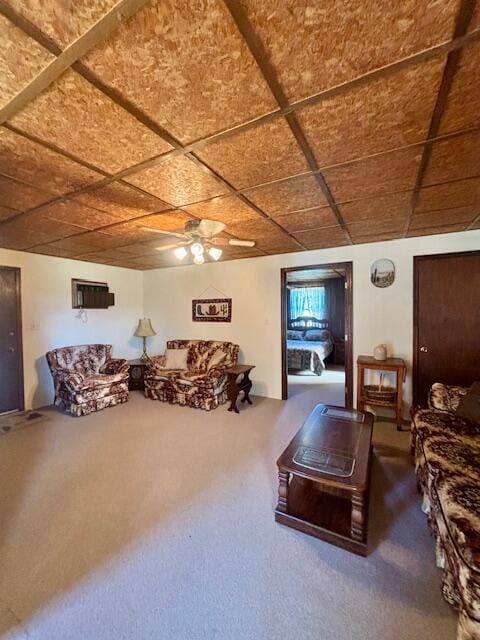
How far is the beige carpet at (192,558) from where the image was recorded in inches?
49.8

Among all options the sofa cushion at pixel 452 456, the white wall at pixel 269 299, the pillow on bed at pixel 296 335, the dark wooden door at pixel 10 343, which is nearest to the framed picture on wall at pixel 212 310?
the white wall at pixel 269 299

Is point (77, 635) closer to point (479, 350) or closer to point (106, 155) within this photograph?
point (106, 155)

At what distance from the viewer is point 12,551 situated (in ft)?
5.42

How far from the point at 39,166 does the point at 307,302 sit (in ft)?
24.8

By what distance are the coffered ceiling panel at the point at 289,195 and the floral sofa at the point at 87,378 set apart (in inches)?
135

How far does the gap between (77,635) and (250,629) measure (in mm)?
770

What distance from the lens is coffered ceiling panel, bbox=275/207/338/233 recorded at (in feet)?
8.55

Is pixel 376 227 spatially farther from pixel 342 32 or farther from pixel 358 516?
pixel 358 516

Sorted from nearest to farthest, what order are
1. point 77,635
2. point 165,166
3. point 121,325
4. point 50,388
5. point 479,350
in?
1. point 77,635
2. point 165,166
3. point 479,350
4. point 50,388
5. point 121,325

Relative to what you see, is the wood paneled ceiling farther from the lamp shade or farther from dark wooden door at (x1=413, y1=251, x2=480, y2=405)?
the lamp shade

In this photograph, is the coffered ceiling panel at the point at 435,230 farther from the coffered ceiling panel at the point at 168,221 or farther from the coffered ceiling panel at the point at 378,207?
the coffered ceiling panel at the point at 168,221

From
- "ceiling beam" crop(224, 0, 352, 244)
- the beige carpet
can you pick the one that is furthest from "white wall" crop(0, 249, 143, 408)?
"ceiling beam" crop(224, 0, 352, 244)

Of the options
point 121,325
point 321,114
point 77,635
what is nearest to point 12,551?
point 77,635

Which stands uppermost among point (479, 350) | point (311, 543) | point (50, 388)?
point (479, 350)
